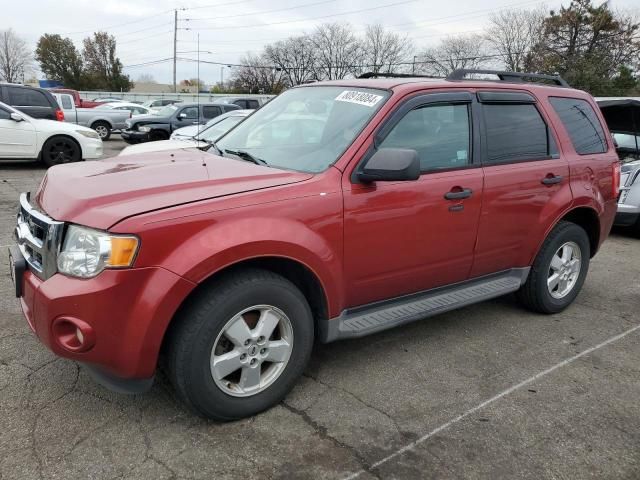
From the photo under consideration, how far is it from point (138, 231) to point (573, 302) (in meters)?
3.96

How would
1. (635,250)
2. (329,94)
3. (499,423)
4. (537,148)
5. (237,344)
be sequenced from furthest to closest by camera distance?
(635,250) → (537,148) → (329,94) → (499,423) → (237,344)

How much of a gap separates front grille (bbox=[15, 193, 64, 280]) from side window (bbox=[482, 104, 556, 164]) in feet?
8.87

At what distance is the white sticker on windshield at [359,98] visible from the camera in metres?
3.26

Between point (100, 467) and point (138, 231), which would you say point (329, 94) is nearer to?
point (138, 231)

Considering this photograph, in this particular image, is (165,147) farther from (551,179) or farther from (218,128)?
(218,128)

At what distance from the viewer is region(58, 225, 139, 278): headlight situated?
2.28 meters

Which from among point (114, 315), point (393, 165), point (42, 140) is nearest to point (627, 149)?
point (393, 165)

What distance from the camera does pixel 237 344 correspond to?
2.63 metres

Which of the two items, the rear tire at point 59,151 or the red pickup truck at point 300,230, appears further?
the rear tire at point 59,151

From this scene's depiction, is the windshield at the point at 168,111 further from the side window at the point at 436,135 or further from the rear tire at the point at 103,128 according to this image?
the side window at the point at 436,135

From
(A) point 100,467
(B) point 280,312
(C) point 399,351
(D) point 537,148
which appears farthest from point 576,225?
(A) point 100,467

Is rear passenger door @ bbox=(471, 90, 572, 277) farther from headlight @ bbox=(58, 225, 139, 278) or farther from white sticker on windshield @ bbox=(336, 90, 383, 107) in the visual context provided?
headlight @ bbox=(58, 225, 139, 278)

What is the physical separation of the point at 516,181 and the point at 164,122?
14.3m

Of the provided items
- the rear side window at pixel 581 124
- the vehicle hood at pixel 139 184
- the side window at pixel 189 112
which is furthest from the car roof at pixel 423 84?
the side window at pixel 189 112
